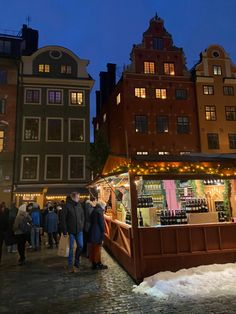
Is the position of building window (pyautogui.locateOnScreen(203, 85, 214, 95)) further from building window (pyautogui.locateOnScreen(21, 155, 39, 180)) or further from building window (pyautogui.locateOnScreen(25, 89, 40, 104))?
building window (pyautogui.locateOnScreen(21, 155, 39, 180))

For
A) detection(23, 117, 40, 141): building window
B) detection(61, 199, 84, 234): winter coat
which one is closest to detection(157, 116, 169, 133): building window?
detection(23, 117, 40, 141): building window

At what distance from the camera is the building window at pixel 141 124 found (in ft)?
81.8

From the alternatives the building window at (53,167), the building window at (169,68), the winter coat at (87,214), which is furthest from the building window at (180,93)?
the winter coat at (87,214)

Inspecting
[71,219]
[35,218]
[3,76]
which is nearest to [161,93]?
[3,76]

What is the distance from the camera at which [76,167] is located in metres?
25.4

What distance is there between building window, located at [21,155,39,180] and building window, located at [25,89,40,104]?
16.5 ft

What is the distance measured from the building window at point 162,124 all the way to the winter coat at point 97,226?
17.4 m

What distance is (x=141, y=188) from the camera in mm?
10633

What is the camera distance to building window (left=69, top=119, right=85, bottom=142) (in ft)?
85.0

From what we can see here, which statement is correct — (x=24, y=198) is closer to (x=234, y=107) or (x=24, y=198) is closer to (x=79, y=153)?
(x=79, y=153)

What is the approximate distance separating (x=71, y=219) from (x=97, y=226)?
2.79 ft

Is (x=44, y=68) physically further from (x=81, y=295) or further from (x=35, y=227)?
(x=81, y=295)

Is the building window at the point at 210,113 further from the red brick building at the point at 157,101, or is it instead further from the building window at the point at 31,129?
the building window at the point at 31,129

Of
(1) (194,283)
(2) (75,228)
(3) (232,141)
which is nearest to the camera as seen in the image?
(1) (194,283)
